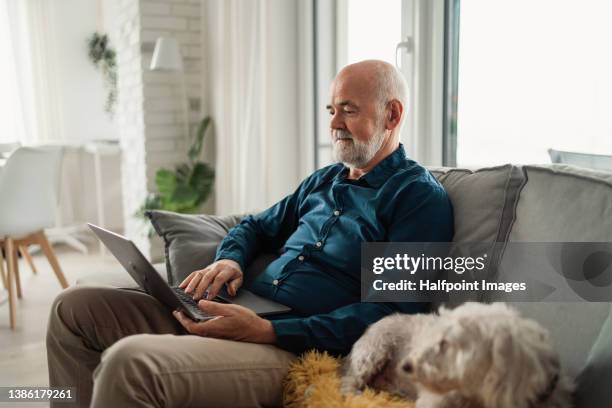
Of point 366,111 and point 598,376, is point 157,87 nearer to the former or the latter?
point 366,111

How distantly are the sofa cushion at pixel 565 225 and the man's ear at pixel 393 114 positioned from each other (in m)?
0.44

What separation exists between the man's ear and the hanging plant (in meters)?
4.20

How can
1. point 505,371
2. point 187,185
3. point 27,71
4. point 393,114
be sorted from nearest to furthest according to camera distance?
1. point 505,371
2. point 393,114
3. point 187,185
4. point 27,71

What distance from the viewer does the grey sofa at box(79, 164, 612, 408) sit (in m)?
0.92

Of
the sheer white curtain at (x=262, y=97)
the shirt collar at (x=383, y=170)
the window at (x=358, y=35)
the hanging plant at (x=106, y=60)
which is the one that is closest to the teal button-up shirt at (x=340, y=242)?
the shirt collar at (x=383, y=170)

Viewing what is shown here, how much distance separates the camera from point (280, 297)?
1.47 meters

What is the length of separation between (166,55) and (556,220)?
2828 mm

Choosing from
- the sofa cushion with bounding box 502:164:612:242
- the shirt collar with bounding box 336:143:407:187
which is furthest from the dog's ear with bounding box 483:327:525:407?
the shirt collar with bounding box 336:143:407:187

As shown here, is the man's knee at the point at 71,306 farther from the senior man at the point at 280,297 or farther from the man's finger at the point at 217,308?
the man's finger at the point at 217,308

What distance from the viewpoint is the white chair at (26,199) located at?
9.62 ft

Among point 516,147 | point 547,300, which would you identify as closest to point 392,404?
point 547,300

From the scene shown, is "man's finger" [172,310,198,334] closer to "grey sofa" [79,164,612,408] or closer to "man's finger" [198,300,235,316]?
"man's finger" [198,300,235,316]

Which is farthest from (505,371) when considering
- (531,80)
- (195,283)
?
(531,80)

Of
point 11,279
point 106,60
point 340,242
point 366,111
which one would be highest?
point 106,60
